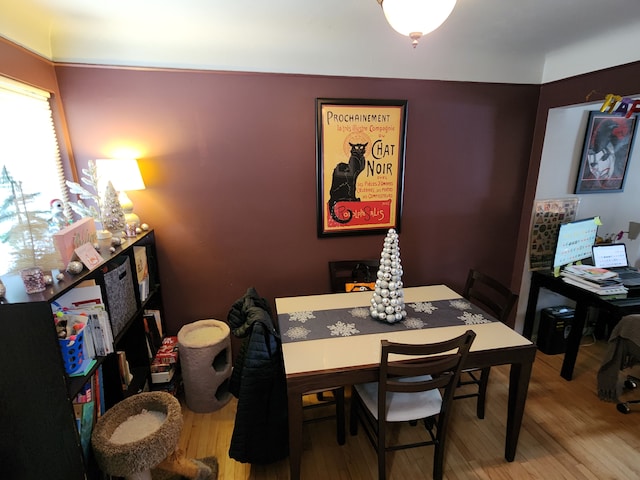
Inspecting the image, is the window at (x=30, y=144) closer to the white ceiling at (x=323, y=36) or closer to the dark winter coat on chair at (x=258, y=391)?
the white ceiling at (x=323, y=36)

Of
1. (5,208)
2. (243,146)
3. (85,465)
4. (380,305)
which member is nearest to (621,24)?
(380,305)

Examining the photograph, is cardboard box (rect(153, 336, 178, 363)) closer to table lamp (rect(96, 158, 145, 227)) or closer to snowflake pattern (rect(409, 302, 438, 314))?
table lamp (rect(96, 158, 145, 227))

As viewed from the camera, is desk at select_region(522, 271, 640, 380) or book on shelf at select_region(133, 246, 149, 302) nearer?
book on shelf at select_region(133, 246, 149, 302)

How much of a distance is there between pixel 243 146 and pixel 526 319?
2.81 meters

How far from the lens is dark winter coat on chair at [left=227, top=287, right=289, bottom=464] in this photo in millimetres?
1504

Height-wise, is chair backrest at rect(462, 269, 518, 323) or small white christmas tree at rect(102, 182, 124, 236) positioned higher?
small white christmas tree at rect(102, 182, 124, 236)

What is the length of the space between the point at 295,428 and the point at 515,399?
1.14m

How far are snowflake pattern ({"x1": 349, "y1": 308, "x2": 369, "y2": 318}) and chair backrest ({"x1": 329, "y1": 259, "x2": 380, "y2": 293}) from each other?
48 centimetres

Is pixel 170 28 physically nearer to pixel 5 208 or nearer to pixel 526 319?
pixel 5 208

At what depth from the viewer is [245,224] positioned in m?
2.23

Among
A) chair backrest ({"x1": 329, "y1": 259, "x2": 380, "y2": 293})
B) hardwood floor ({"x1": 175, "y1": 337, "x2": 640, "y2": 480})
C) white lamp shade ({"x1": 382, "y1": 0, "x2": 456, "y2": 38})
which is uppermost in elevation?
white lamp shade ({"x1": 382, "y1": 0, "x2": 456, "y2": 38})

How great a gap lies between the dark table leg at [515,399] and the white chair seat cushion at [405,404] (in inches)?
15.6

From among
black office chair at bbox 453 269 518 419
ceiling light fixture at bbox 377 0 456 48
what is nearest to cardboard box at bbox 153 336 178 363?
black office chair at bbox 453 269 518 419

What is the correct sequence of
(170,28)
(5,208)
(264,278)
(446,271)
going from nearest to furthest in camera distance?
(5,208) < (170,28) < (264,278) < (446,271)
